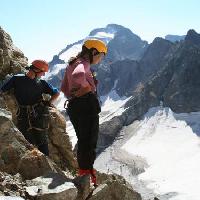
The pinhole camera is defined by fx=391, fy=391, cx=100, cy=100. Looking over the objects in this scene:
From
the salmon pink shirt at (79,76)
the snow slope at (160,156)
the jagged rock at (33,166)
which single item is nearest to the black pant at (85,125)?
the salmon pink shirt at (79,76)

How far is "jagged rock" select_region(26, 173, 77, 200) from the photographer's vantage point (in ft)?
21.3

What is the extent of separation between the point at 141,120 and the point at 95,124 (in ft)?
465

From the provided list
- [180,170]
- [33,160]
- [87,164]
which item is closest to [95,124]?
[87,164]

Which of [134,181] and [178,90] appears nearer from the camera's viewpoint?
[134,181]

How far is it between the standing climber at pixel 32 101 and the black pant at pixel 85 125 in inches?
104

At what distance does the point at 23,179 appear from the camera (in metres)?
7.73

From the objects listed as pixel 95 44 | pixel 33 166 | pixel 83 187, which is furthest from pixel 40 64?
pixel 83 187

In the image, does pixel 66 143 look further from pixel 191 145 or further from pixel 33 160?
pixel 191 145

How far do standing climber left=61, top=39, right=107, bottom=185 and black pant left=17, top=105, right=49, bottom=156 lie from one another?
247 centimetres

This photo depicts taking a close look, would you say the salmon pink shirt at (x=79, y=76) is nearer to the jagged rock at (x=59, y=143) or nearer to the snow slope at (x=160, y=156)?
the jagged rock at (x=59, y=143)

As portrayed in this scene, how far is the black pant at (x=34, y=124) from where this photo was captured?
10.6m

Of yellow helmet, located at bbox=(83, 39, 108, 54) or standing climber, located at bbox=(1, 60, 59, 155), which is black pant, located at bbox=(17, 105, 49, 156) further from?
yellow helmet, located at bbox=(83, 39, 108, 54)

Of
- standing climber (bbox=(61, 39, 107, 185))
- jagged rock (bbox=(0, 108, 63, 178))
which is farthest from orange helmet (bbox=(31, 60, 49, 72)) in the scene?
jagged rock (bbox=(0, 108, 63, 178))

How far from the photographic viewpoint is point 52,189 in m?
6.66
